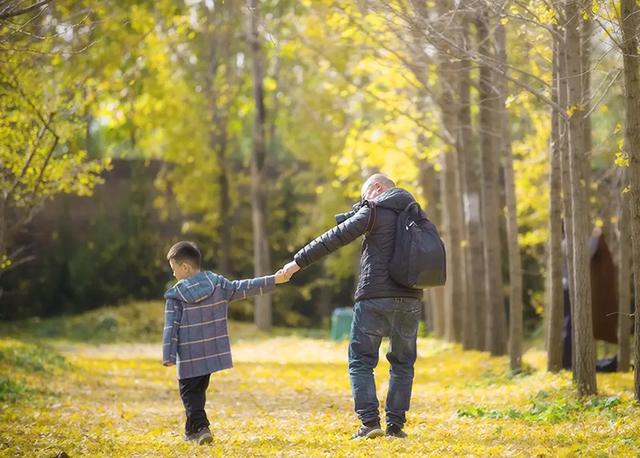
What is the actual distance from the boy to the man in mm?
661

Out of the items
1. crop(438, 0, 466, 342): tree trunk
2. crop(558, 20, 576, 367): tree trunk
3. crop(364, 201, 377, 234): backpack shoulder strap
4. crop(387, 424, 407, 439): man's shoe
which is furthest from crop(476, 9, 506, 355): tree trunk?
crop(387, 424, 407, 439): man's shoe

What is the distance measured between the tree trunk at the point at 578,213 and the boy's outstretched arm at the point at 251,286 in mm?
2882

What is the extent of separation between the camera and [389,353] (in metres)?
7.65

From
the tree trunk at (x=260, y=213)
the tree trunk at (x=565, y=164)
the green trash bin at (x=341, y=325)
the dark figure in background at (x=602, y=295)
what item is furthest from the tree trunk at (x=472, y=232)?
the tree trunk at (x=260, y=213)

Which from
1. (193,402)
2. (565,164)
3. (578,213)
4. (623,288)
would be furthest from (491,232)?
(193,402)

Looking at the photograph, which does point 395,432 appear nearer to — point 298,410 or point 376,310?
point 376,310

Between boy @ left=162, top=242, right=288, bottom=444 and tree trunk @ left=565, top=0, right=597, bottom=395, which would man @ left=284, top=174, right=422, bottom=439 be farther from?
tree trunk @ left=565, top=0, right=597, bottom=395

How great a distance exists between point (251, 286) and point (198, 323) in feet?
1.58

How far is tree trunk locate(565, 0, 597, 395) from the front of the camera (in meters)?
9.17

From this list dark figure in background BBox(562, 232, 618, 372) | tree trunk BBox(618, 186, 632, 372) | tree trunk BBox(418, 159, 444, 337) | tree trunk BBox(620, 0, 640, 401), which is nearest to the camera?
tree trunk BBox(620, 0, 640, 401)

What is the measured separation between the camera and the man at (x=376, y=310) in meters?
7.45

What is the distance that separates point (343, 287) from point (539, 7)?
72.7 feet

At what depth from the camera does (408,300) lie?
7496 millimetres

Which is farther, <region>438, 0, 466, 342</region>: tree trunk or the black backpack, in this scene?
<region>438, 0, 466, 342</region>: tree trunk
